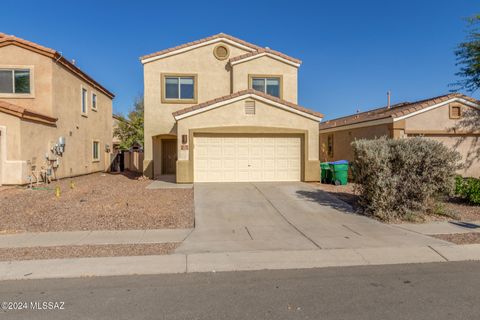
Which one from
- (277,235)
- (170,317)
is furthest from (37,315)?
(277,235)

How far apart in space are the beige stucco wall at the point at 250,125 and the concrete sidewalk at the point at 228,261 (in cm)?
871

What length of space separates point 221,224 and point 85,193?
707 centimetres

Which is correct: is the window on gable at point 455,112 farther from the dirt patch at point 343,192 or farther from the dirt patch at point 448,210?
the dirt patch at point 343,192

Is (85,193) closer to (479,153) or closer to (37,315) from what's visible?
(37,315)

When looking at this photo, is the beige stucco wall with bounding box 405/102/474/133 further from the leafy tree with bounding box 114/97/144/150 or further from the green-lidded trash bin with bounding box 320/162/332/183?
the leafy tree with bounding box 114/97/144/150

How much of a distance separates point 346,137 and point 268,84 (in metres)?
5.84

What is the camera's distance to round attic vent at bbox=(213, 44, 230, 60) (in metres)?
18.2

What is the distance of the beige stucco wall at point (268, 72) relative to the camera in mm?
17828

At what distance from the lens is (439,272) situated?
539 centimetres

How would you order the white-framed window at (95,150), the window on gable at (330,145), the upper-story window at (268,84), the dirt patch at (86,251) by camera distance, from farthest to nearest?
the white-framed window at (95,150), the window on gable at (330,145), the upper-story window at (268,84), the dirt patch at (86,251)

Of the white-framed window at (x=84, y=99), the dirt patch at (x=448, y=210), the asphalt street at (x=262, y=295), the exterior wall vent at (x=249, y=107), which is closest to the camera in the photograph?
the asphalt street at (x=262, y=295)

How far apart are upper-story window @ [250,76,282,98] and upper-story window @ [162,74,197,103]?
11.1ft

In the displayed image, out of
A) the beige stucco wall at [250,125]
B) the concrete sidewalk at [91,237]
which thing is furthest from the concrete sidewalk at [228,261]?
the beige stucco wall at [250,125]

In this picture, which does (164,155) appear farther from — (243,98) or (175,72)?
(243,98)
